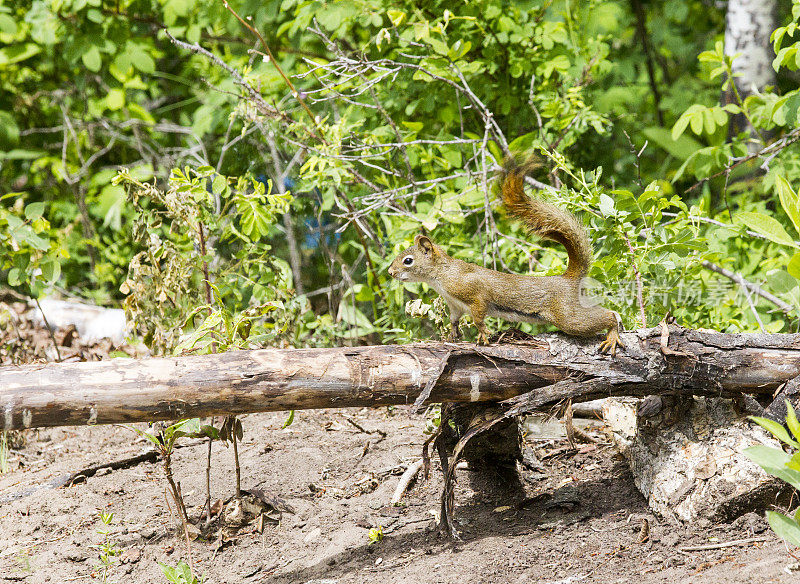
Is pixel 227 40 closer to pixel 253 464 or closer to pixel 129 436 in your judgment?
pixel 129 436

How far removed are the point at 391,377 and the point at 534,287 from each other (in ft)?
2.56

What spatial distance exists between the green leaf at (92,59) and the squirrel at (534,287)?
3.26m

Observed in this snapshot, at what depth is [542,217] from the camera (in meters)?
2.74

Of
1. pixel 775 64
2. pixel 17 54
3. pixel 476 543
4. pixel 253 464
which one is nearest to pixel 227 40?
pixel 17 54

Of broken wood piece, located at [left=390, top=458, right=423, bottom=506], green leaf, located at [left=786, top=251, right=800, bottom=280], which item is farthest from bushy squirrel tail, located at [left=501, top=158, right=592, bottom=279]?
broken wood piece, located at [left=390, top=458, right=423, bottom=506]

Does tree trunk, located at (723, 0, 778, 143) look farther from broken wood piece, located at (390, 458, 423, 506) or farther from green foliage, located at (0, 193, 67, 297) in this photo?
green foliage, located at (0, 193, 67, 297)

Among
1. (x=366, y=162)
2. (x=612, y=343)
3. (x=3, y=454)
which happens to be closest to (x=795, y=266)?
(x=612, y=343)

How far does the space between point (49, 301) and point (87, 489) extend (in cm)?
260

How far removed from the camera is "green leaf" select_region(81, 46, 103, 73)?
4941 millimetres

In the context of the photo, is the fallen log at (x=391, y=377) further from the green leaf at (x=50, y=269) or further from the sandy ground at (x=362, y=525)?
the green leaf at (x=50, y=269)

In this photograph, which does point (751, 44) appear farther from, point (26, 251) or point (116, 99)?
point (116, 99)

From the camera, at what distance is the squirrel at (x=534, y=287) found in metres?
2.63

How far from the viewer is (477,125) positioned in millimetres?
4336

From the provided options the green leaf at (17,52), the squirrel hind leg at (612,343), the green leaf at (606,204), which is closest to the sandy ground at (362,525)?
the squirrel hind leg at (612,343)
